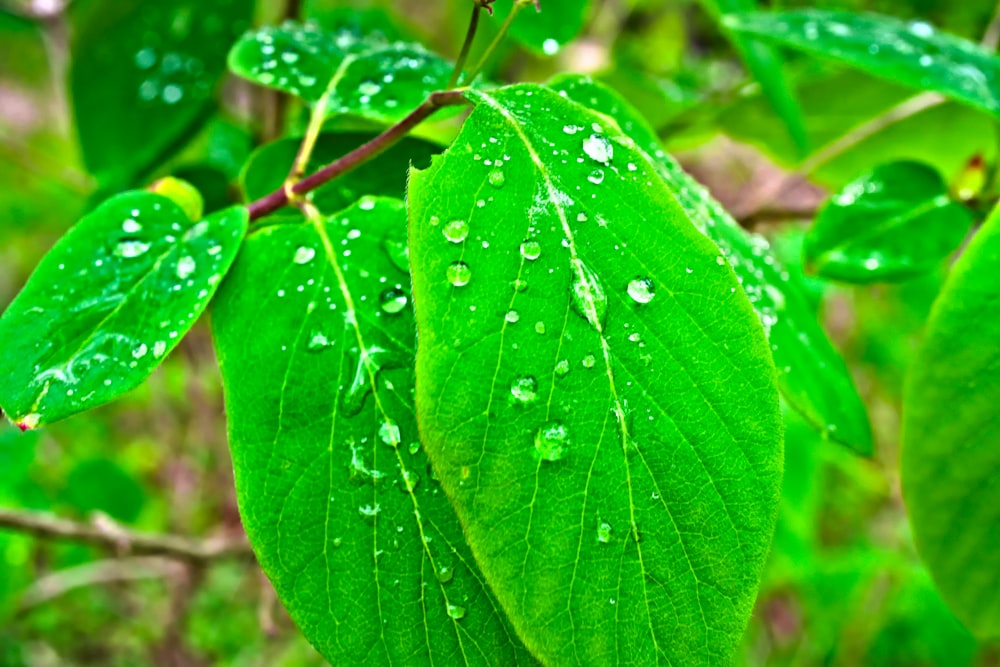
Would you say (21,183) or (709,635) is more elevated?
(709,635)

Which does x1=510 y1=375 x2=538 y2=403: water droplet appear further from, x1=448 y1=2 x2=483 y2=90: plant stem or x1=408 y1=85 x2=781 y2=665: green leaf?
x1=448 y1=2 x2=483 y2=90: plant stem

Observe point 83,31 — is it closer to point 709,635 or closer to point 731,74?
point 709,635

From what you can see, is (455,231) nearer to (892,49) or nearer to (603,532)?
(603,532)

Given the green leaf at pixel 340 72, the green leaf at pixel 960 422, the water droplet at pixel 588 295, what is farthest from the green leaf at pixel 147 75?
the green leaf at pixel 960 422

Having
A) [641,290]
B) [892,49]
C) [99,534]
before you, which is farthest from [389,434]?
[99,534]

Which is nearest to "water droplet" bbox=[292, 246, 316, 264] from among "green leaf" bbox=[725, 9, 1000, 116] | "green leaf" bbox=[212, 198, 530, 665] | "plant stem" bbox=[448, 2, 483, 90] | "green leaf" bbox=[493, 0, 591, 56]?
"green leaf" bbox=[212, 198, 530, 665]

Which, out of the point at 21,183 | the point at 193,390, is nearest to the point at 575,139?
the point at 21,183

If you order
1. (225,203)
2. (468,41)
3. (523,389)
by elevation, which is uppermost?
(468,41)
